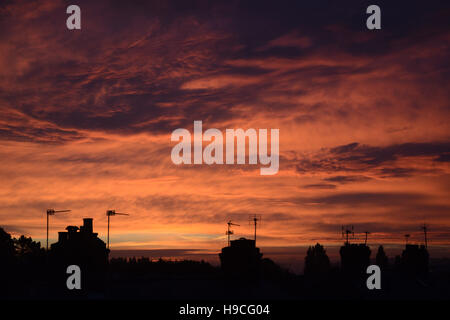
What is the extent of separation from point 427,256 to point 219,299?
3533 centimetres

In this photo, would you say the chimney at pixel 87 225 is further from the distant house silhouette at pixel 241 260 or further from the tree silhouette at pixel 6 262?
the distant house silhouette at pixel 241 260

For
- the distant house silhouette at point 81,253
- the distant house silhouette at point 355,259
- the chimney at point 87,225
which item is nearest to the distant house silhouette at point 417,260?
the distant house silhouette at point 355,259

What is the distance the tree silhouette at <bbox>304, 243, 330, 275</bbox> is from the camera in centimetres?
17512

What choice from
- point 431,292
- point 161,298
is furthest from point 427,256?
point 161,298

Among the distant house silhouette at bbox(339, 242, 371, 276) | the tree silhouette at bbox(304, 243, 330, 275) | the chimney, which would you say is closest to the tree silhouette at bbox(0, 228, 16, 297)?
the chimney

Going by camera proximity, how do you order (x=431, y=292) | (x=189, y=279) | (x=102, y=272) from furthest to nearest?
(x=431, y=292)
(x=102, y=272)
(x=189, y=279)

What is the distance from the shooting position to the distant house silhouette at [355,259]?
74062 mm

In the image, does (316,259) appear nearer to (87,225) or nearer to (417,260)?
(417,260)

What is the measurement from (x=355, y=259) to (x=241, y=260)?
19.5 meters

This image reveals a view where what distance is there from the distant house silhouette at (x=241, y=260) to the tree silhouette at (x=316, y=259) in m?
116

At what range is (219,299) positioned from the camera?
190ft

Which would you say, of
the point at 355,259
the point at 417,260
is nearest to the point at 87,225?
the point at 355,259
